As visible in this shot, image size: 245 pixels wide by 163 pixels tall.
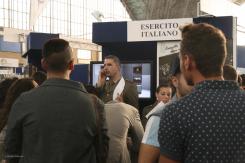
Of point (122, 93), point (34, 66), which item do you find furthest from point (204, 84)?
point (34, 66)

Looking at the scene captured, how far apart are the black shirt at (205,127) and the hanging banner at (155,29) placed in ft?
11.8

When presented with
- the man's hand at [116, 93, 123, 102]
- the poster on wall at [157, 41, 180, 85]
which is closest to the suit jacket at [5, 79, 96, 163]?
the man's hand at [116, 93, 123, 102]

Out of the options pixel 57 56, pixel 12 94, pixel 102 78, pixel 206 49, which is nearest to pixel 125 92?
pixel 102 78

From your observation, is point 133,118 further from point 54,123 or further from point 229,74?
point 54,123

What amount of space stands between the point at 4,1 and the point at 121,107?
2277 cm

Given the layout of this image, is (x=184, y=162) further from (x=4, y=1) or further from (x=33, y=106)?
(x=4, y=1)

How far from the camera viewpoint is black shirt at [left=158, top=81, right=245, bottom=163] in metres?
1.14

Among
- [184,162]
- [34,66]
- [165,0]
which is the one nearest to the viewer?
[184,162]

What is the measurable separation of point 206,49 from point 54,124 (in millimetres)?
835

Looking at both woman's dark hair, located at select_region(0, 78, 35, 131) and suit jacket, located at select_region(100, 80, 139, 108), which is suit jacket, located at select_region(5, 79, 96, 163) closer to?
woman's dark hair, located at select_region(0, 78, 35, 131)

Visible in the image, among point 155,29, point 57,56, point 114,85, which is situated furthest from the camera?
point 155,29

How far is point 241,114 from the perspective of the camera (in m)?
1.18

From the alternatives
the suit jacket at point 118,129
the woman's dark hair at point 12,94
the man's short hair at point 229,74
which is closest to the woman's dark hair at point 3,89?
the woman's dark hair at point 12,94

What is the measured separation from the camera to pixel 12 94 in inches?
89.0
